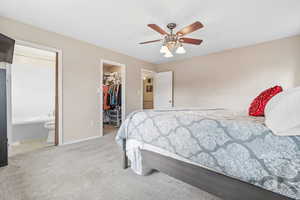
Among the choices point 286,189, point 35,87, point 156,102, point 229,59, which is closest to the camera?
point 286,189

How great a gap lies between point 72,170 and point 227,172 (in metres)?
1.87

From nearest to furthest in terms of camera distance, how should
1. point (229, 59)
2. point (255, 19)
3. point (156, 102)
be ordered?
1. point (255, 19)
2. point (229, 59)
3. point (156, 102)

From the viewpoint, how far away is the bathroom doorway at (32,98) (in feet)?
9.95

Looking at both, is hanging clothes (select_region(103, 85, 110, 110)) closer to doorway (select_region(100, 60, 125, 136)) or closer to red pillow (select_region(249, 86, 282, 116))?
doorway (select_region(100, 60, 125, 136))

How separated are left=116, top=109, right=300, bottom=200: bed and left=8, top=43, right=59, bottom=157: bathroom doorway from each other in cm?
242

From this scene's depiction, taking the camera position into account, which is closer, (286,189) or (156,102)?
(286,189)

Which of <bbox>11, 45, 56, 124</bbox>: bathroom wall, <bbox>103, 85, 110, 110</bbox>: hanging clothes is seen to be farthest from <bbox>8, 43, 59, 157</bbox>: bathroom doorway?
<bbox>103, 85, 110, 110</bbox>: hanging clothes

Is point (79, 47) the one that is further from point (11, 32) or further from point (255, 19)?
point (255, 19)

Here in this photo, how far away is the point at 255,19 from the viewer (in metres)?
2.28

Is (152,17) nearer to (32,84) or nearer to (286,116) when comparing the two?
(286,116)

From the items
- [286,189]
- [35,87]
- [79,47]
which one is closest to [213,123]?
[286,189]

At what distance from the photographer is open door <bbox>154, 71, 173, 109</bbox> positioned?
191 inches

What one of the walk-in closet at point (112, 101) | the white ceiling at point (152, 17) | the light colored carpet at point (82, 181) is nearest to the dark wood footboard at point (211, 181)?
the light colored carpet at point (82, 181)

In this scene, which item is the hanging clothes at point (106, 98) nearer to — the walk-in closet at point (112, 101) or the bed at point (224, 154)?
the walk-in closet at point (112, 101)
